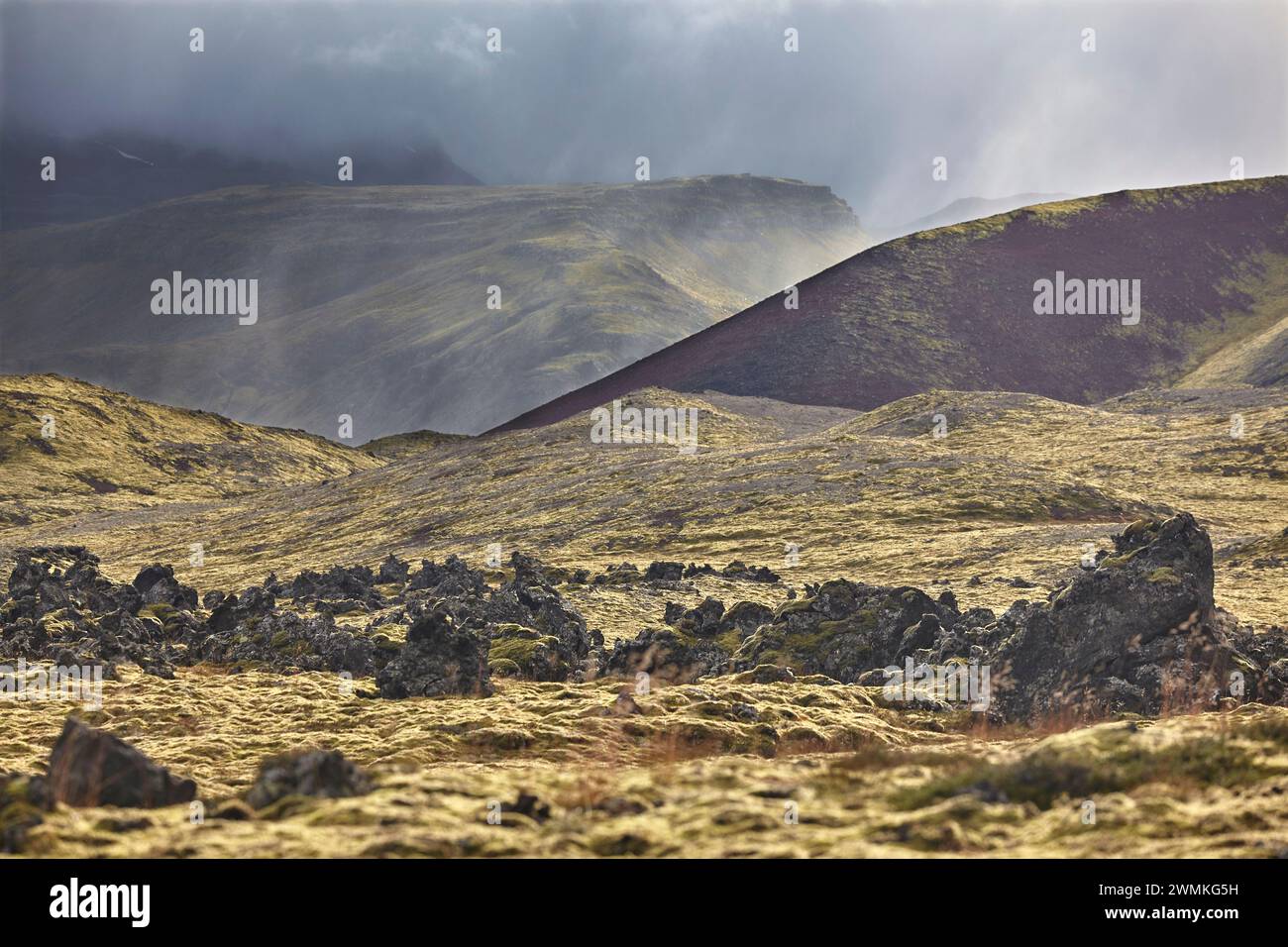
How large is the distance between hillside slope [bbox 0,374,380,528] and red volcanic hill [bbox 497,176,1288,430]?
1632 inches

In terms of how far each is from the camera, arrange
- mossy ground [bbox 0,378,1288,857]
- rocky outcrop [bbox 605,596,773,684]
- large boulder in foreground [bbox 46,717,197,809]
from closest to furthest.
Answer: mossy ground [bbox 0,378,1288,857]
large boulder in foreground [bbox 46,717,197,809]
rocky outcrop [bbox 605,596,773,684]

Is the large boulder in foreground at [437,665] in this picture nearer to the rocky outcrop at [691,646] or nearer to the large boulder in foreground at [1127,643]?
the rocky outcrop at [691,646]

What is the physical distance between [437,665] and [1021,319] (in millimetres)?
132614

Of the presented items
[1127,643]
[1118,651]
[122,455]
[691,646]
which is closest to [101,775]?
[1118,651]

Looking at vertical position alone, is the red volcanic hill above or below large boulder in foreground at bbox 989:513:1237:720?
above

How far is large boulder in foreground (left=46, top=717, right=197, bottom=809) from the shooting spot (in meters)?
13.7

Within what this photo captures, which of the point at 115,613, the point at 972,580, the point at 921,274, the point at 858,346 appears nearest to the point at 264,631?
the point at 115,613

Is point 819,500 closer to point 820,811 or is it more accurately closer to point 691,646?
point 691,646

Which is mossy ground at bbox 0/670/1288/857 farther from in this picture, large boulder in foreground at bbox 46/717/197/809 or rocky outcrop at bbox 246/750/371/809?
large boulder in foreground at bbox 46/717/197/809

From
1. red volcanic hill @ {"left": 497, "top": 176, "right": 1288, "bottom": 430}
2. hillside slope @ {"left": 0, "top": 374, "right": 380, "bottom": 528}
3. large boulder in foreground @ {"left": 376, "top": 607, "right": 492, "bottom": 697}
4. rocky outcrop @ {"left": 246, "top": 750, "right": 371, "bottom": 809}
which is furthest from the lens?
hillside slope @ {"left": 0, "top": 374, "right": 380, "bottom": 528}

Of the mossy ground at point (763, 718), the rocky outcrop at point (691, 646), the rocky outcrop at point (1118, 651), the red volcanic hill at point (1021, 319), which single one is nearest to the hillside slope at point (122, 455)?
the red volcanic hill at point (1021, 319)

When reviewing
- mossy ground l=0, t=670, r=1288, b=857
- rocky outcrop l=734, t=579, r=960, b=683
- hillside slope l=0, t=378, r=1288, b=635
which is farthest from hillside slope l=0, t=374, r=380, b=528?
mossy ground l=0, t=670, r=1288, b=857

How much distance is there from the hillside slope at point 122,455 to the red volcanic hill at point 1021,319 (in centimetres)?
4146

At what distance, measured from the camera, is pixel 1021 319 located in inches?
5925
